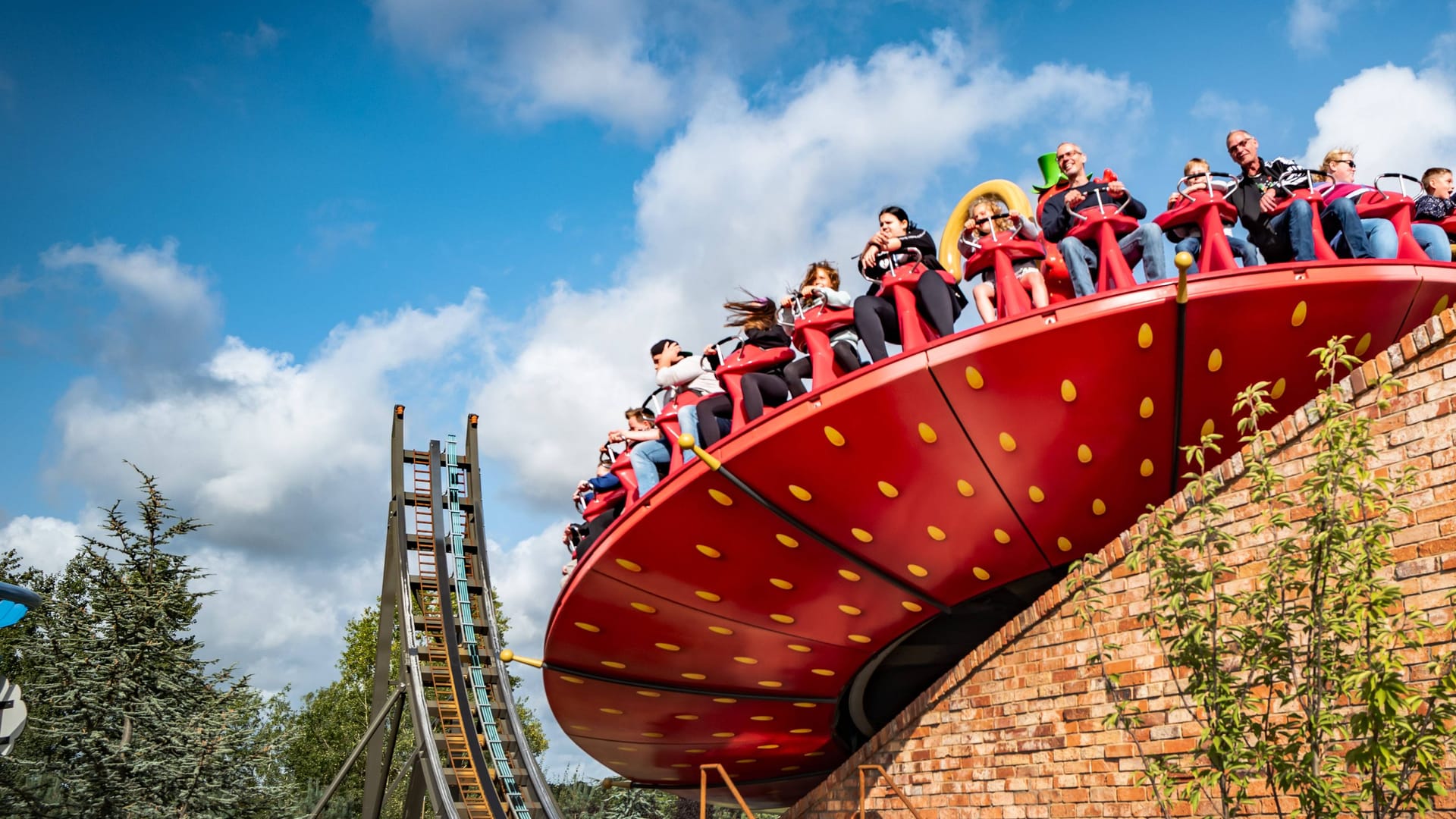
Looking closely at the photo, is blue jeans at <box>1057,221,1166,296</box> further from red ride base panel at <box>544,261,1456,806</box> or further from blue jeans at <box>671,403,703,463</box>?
blue jeans at <box>671,403,703,463</box>

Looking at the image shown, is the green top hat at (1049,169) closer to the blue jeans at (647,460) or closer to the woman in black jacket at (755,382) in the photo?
the woman in black jacket at (755,382)

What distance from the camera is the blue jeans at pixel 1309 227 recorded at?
523 centimetres

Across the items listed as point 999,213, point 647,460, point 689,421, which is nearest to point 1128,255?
point 999,213

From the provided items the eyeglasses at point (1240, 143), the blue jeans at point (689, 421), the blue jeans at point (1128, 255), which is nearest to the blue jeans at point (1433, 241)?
the eyeglasses at point (1240, 143)

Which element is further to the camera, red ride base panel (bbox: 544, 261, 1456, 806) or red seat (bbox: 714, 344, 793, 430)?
red seat (bbox: 714, 344, 793, 430)

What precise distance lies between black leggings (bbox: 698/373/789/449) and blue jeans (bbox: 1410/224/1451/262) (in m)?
3.51

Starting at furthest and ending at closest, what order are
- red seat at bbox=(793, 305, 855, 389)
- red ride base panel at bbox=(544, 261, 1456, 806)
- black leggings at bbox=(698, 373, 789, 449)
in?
black leggings at bbox=(698, 373, 789, 449), red seat at bbox=(793, 305, 855, 389), red ride base panel at bbox=(544, 261, 1456, 806)

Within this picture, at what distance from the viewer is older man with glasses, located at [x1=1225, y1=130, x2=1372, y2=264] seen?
17.2 ft

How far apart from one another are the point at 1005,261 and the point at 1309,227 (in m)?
1.49

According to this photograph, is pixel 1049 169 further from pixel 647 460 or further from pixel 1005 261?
pixel 647 460

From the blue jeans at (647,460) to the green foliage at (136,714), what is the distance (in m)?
11.7

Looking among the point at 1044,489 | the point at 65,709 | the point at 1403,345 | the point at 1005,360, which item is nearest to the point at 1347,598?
the point at 1403,345

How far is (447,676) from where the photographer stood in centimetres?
1414

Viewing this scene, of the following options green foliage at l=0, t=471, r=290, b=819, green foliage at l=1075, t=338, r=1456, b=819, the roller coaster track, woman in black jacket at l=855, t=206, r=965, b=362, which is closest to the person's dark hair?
woman in black jacket at l=855, t=206, r=965, b=362
